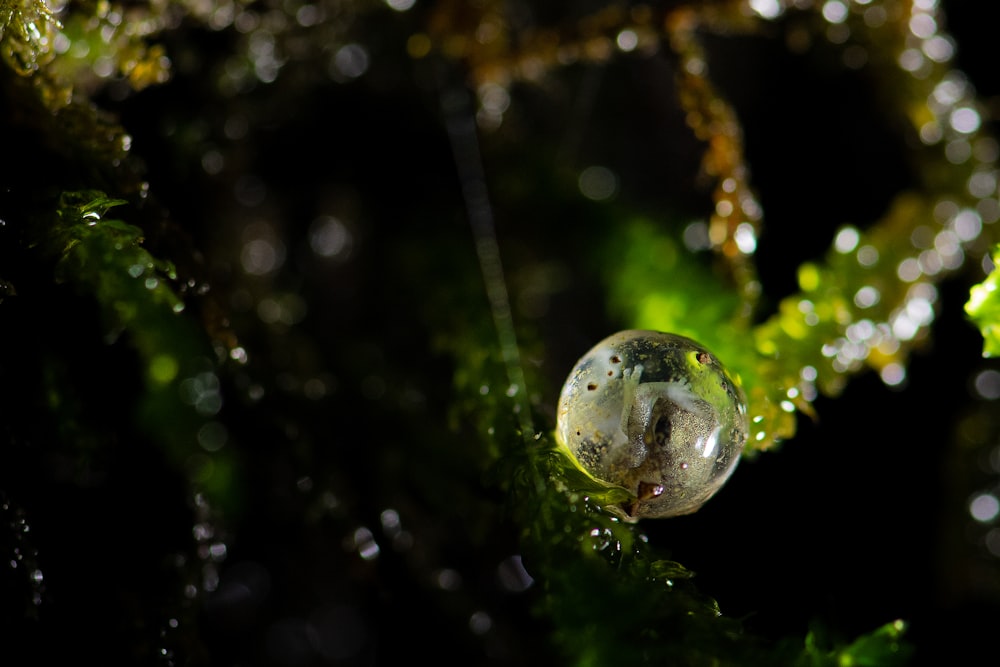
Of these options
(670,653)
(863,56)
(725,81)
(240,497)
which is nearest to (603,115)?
(725,81)

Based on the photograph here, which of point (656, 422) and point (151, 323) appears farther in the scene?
point (151, 323)

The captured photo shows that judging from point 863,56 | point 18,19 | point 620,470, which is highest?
point 863,56


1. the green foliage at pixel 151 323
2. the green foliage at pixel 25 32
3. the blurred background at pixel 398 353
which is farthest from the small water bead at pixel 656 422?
the green foliage at pixel 25 32

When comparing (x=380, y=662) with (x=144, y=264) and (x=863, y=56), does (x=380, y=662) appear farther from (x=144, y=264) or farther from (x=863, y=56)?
(x=863, y=56)

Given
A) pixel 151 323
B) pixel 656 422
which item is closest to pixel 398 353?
pixel 151 323

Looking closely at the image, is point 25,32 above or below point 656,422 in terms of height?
above

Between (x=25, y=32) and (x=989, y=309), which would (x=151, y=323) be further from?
(x=989, y=309)
